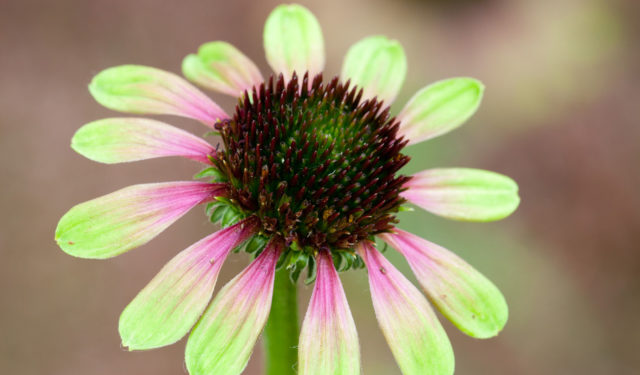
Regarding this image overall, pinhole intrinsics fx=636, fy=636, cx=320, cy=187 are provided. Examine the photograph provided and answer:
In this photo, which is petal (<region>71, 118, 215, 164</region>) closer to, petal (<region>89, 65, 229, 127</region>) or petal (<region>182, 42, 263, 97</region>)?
petal (<region>89, 65, 229, 127</region>)

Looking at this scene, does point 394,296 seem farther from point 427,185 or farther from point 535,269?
point 535,269

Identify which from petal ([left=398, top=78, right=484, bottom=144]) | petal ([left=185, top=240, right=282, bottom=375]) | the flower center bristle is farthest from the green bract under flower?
petal ([left=398, top=78, right=484, bottom=144])

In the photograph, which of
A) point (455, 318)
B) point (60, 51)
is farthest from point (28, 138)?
point (455, 318)

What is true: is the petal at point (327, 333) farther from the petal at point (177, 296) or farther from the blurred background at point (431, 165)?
the blurred background at point (431, 165)

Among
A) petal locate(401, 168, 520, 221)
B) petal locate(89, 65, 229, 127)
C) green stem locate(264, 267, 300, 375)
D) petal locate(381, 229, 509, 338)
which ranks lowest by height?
green stem locate(264, 267, 300, 375)

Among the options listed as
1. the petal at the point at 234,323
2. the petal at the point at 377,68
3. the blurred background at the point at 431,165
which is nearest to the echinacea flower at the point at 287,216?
the petal at the point at 234,323

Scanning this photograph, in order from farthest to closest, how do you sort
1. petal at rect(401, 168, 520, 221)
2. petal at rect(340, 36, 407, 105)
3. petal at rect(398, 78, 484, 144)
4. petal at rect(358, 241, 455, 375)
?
petal at rect(340, 36, 407, 105), petal at rect(398, 78, 484, 144), petal at rect(401, 168, 520, 221), petal at rect(358, 241, 455, 375)

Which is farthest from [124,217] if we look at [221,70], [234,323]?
[221,70]
